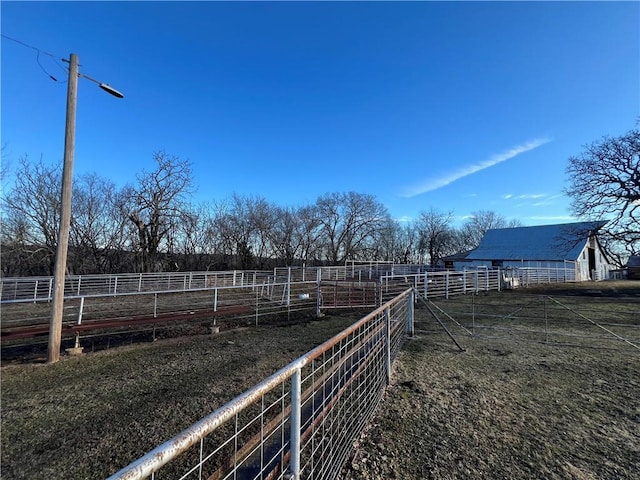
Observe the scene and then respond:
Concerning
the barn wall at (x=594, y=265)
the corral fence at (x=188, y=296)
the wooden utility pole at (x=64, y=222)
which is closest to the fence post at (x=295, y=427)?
the corral fence at (x=188, y=296)

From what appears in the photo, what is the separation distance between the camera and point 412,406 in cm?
377

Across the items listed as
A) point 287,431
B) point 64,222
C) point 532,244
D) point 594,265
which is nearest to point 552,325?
point 287,431

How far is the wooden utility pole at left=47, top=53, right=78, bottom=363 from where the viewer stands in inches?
231

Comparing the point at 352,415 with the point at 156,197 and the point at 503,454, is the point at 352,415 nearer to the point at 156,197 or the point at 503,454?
the point at 503,454

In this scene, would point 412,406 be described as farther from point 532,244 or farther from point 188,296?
point 532,244

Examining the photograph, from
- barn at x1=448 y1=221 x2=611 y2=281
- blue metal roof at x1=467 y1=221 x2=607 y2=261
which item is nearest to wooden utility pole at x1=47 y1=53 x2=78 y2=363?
barn at x1=448 y1=221 x2=611 y2=281

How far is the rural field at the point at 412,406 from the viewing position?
2.74m

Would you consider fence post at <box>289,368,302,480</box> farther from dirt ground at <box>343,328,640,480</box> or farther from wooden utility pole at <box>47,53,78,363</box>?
wooden utility pole at <box>47,53,78,363</box>

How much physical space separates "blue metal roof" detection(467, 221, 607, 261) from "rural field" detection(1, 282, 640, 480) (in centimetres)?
3164

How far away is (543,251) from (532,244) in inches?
69.4

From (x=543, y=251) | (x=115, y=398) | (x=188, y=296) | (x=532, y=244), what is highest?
(x=532, y=244)

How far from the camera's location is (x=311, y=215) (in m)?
46.2

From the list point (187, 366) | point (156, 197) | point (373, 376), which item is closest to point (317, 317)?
point (187, 366)

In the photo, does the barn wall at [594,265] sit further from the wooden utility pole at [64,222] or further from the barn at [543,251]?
the wooden utility pole at [64,222]
